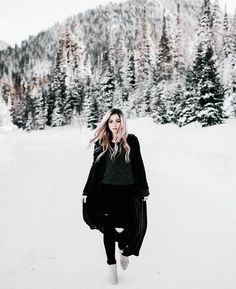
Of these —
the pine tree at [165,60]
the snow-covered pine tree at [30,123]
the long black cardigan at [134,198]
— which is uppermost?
the pine tree at [165,60]

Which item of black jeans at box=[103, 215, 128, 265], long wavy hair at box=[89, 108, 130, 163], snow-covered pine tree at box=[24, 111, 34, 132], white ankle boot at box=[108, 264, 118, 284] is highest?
long wavy hair at box=[89, 108, 130, 163]

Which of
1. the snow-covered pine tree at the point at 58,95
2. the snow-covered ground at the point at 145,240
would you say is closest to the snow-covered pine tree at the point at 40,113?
the snow-covered pine tree at the point at 58,95

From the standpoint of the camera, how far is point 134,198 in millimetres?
4254

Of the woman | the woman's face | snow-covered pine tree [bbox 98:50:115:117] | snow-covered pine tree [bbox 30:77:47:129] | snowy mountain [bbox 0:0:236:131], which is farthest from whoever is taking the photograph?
snow-covered pine tree [bbox 30:77:47:129]

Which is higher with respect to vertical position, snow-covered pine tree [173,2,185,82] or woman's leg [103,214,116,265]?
snow-covered pine tree [173,2,185,82]

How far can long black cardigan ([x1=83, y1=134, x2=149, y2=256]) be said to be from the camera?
14.0 feet

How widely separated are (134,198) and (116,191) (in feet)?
0.72

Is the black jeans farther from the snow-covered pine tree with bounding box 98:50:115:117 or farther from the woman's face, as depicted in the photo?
the snow-covered pine tree with bounding box 98:50:115:117

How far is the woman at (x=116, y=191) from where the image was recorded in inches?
166

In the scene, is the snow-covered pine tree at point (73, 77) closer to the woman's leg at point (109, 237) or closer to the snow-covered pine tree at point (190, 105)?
the snow-covered pine tree at point (190, 105)

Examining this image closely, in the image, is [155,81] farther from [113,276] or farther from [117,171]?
[113,276]

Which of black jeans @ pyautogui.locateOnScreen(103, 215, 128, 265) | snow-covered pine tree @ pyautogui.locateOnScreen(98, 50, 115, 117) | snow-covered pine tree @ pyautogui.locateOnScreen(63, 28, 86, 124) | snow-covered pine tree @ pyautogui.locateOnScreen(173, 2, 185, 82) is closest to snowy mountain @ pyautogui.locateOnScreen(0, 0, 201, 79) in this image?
snow-covered pine tree @ pyautogui.locateOnScreen(63, 28, 86, 124)

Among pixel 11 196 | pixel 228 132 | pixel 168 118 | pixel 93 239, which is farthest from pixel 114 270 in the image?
pixel 168 118

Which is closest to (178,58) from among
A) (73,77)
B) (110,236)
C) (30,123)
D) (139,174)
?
(73,77)
